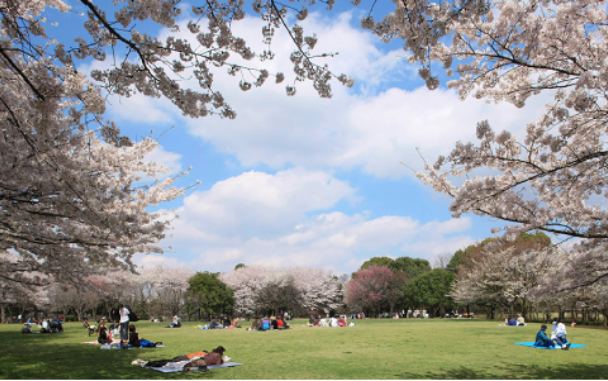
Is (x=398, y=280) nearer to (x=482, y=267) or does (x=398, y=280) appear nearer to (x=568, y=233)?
(x=482, y=267)

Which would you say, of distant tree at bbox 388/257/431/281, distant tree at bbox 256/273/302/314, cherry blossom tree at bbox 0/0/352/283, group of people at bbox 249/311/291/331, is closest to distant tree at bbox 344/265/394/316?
distant tree at bbox 388/257/431/281

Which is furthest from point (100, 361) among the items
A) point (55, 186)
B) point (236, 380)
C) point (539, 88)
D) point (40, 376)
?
point (539, 88)

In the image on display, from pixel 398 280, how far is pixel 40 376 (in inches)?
1951

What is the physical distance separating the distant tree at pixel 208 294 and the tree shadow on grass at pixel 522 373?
130 ft

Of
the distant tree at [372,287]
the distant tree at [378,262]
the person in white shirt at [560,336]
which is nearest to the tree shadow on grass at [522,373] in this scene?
the person in white shirt at [560,336]

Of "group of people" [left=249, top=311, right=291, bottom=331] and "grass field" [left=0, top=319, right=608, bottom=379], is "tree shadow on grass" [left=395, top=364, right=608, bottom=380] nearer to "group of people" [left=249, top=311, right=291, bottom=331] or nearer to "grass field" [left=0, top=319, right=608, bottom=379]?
"grass field" [left=0, top=319, right=608, bottom=379]

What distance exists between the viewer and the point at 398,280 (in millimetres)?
51812

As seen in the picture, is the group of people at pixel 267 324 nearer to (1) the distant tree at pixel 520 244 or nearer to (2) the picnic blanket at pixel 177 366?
(1) the distant tree at pixel 520 244

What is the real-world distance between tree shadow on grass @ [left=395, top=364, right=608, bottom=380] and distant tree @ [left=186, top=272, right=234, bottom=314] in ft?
130

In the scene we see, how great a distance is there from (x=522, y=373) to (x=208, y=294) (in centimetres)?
4097

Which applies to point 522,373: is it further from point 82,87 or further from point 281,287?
point 281,287

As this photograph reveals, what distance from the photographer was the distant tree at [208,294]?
43159mm

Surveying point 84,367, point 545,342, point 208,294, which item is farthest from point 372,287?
point 84,367

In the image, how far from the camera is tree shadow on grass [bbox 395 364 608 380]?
684 cm
